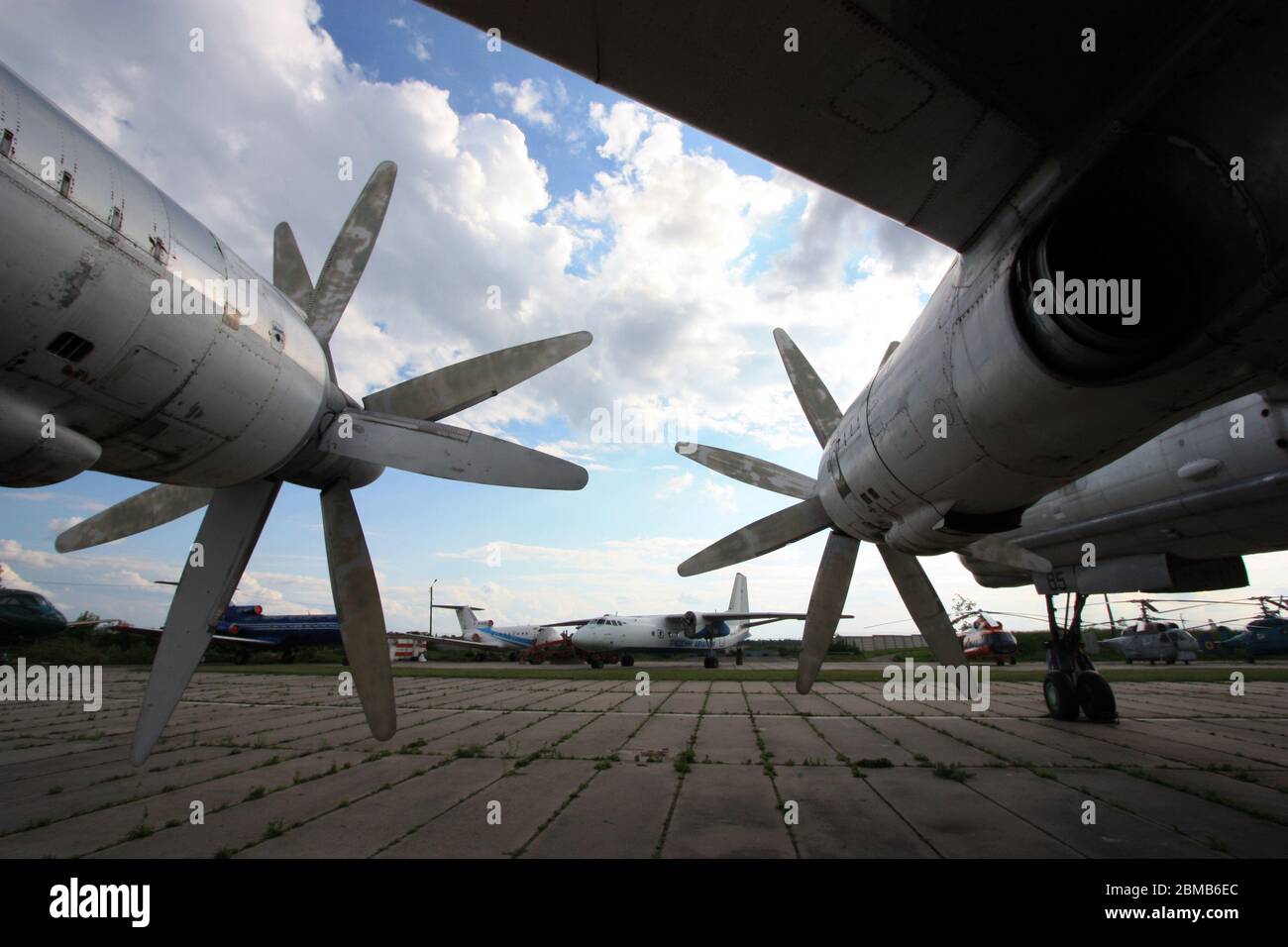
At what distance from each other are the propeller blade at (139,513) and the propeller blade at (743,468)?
5333mm

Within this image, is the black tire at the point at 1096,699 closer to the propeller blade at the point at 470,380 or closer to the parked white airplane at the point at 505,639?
the propeller blade at the point at 470,380

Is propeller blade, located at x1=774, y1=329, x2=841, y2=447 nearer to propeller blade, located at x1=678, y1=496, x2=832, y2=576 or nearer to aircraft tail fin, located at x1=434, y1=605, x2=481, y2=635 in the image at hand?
propeller blade, located at x1=678, y1=496, x2=832, y2=576

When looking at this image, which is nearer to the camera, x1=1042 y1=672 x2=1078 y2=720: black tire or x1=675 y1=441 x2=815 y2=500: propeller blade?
x1=675 y1=441 x2=815 y2=500: propeller blade

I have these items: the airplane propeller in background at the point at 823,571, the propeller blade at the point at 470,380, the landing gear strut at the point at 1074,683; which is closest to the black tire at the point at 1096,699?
the landing gear strut at the point at 1074,683

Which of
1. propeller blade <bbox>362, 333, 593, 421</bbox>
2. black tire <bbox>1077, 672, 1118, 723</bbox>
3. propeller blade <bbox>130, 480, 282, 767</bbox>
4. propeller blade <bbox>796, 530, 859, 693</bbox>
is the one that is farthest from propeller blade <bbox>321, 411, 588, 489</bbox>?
black tire <bbox>1077, 672, 1118, 723</bbox>

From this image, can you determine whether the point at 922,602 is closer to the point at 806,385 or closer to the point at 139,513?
the point at 806,385

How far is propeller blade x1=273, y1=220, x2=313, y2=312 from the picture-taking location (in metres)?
5.65

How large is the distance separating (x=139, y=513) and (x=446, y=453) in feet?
12.7

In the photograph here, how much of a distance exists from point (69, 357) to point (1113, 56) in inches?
193

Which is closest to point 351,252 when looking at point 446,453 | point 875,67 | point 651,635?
point 446,453

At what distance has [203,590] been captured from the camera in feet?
16.4

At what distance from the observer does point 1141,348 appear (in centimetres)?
289

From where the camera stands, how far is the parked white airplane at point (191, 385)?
2.78 m
